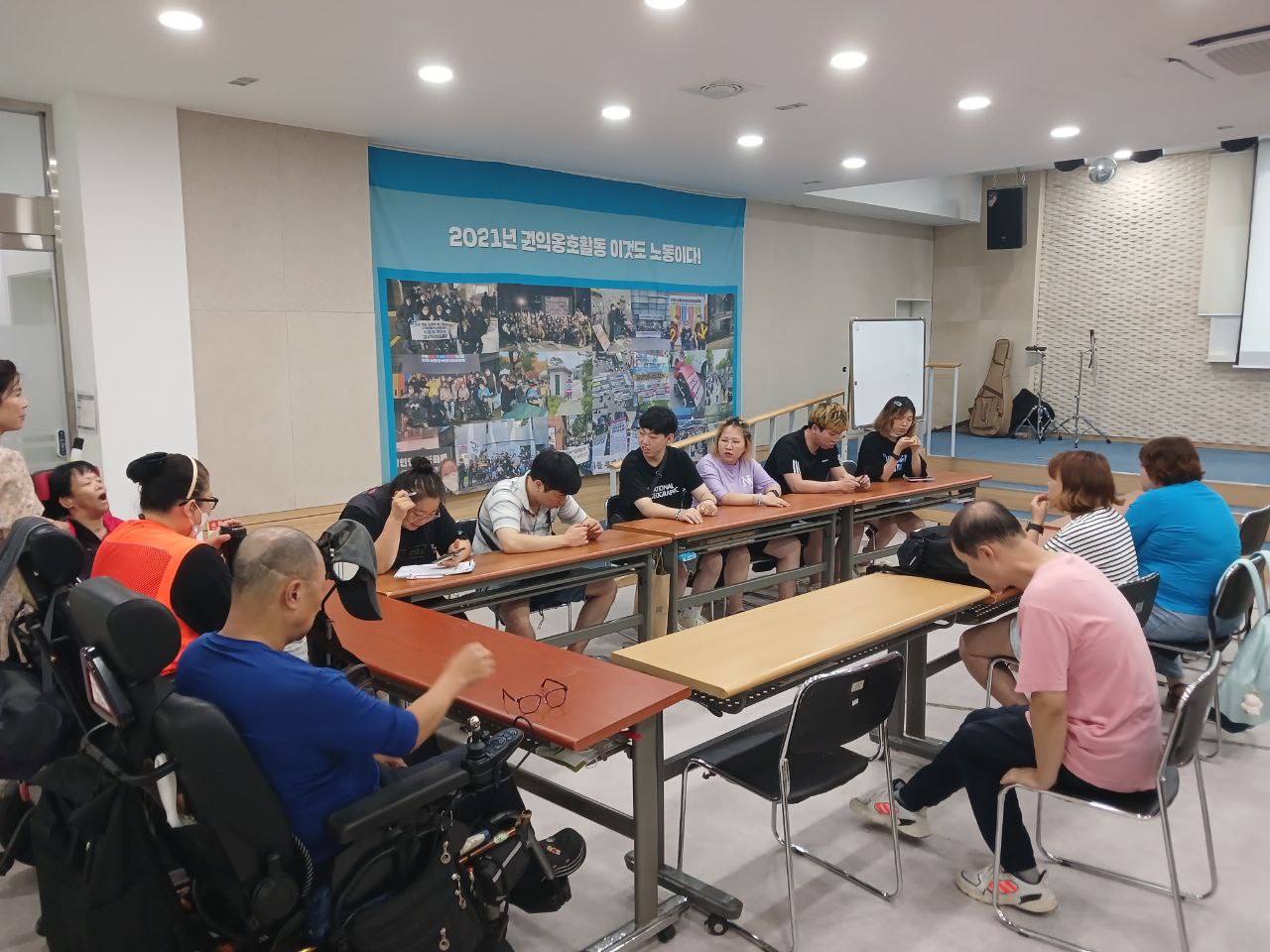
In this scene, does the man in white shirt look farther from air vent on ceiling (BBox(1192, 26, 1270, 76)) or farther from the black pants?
air vent on ceiling (BBox(1192, 26, 1270, 76))

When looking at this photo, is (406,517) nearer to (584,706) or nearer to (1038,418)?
(584,706)

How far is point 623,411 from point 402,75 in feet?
11.2

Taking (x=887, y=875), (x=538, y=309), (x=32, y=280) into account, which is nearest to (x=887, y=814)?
(x=887, y=875)

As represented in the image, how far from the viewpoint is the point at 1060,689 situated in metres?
2.09

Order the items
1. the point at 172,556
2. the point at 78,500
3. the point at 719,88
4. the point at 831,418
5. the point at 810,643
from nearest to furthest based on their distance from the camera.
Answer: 1. the point at 172,556
2. the point at 810,643
3. the point at 78,500
4. the point at 719,88
5. the point at 831,418

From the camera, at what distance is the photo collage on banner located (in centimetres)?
586

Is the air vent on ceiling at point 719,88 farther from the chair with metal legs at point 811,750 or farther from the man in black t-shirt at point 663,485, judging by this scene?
the chair with metal legs at point 811,750

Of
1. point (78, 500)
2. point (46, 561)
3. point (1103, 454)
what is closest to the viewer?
point (46, 561)

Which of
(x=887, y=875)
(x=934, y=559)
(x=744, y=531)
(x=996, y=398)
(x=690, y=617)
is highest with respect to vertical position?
(x=996, y=398)

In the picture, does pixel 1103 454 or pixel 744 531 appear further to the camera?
pixel 1103 454

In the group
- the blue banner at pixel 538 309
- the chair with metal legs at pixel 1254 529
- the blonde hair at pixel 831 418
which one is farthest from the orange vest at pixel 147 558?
the chair with metal legs at pixel 1254 529

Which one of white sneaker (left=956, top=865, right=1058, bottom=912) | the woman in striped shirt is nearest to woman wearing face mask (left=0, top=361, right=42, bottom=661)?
white sneaker (left=956, top=865, right=1058, bottom=912)

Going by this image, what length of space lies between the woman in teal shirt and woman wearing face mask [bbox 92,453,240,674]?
3.10 m

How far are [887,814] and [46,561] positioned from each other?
7.77 feet
